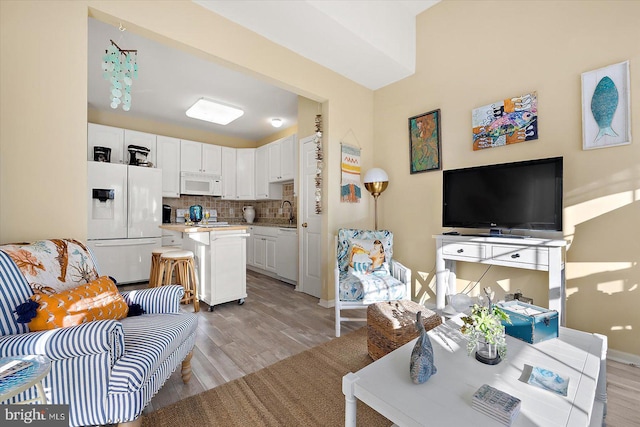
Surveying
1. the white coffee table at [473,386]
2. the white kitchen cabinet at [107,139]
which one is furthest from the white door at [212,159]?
the white coffee table at [473,386]

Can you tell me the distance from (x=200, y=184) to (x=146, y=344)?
14.4ft

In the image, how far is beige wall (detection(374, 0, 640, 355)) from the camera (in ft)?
6.65

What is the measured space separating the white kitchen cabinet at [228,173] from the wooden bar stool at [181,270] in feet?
8.80

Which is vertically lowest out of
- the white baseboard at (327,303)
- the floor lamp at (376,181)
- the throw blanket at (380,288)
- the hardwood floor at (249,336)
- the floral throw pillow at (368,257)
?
the hardwood floor at (249,336)

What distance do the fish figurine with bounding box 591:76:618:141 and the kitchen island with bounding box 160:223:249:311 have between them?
11.1 ft

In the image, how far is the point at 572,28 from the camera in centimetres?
223

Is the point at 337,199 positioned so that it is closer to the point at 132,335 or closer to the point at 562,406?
the point at 132,335

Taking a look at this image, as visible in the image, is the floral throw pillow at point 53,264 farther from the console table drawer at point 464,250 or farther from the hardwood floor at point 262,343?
the console table drawer at point 464,250

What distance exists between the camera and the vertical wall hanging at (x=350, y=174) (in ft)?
11.1

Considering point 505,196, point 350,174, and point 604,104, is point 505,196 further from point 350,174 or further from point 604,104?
point 350,174

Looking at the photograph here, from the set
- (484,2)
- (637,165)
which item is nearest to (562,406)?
(637,165)

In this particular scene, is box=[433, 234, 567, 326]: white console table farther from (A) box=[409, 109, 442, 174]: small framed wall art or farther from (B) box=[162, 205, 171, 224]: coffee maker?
(B) box=[162, 205, 171, 224]: coffee maker

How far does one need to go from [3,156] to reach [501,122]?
366 centimetres

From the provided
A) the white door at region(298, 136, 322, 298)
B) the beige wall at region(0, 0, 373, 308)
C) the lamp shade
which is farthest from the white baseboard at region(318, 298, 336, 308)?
the beige wall at region(0, 0, 373, 308)
